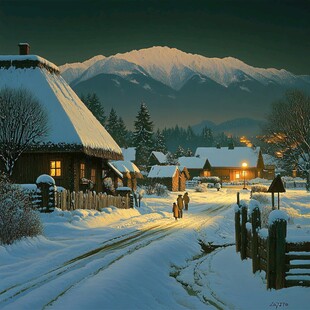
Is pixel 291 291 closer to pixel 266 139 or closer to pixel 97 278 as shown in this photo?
pixel 97 278

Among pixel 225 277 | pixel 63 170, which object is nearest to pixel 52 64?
pixel 63 170

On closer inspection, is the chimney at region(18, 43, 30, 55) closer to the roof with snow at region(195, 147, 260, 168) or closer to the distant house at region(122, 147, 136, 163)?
the distant house at region(122, 147, 136, 163)

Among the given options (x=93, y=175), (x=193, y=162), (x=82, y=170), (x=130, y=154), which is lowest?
(x=93, y=175)

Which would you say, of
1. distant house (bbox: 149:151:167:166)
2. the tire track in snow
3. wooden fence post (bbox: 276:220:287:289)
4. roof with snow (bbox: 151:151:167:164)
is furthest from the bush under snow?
roof with snow (bbox: 151:151:167:164)

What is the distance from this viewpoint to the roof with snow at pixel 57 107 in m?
27.2

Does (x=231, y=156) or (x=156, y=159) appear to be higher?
(x=231, y=156)

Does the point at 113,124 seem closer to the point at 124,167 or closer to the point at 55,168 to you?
the point at 124,167

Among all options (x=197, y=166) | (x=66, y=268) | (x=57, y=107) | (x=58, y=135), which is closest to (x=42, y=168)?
(x=58, y=135)

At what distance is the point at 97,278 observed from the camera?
10.6 meters

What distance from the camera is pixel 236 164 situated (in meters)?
109

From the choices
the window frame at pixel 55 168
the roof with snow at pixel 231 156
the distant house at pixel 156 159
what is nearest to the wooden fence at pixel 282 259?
the window frame at pixel 55 168

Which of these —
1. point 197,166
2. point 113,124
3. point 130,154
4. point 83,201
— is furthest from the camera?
point 113,124

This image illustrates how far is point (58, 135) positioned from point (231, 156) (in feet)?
289

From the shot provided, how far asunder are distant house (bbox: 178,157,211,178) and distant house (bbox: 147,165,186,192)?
30.6 meters
